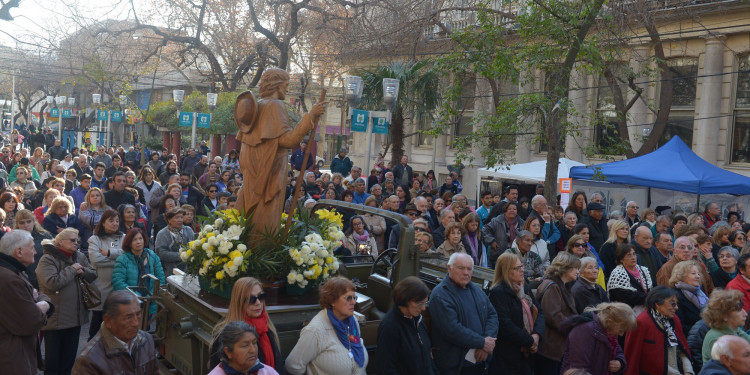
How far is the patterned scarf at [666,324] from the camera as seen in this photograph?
6172mm

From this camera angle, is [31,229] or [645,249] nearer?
[31,229]

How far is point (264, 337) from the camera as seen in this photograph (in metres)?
4.82

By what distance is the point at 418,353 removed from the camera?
17.3ft

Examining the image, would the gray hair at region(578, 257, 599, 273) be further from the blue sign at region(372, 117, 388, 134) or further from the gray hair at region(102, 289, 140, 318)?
the blue sign at region(372, 117, 388, 134)

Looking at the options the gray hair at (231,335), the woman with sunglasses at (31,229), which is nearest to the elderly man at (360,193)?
the woman with sunglasses at (31,229)

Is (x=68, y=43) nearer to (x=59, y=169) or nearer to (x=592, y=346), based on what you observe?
(x=59, y=169)

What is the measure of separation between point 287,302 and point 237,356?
1981mm

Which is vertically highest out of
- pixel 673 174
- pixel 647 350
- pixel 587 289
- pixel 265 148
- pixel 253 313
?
pixel 265 148

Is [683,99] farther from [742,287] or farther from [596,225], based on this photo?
[742,287]

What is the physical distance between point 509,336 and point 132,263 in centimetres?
393

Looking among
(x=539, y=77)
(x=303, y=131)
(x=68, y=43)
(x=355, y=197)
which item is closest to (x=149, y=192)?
(x=355, y=197)

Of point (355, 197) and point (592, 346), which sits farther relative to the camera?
point (355, 197)

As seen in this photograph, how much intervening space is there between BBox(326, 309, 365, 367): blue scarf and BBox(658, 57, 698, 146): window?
1887cm

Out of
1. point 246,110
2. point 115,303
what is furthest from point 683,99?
point 115,303
